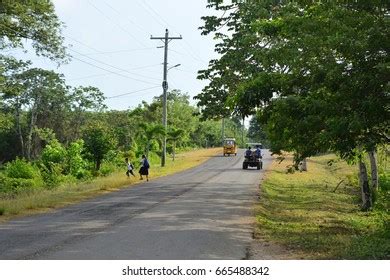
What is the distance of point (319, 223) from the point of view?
15.5 metres

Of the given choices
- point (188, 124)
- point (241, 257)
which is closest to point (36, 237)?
point (241, 257)

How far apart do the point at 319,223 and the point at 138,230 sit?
19.7 ft

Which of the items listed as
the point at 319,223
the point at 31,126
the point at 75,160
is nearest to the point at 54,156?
the point at 75,160

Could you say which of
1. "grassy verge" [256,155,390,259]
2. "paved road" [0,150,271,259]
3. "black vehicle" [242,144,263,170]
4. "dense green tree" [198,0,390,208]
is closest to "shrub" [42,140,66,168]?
"black vehicle" [242,144,263,170]

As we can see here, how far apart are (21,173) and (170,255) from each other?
2994 cm

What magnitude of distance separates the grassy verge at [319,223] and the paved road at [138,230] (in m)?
0.84

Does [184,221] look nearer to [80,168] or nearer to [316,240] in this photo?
[316,240]

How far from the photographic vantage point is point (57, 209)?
1719 centimetres

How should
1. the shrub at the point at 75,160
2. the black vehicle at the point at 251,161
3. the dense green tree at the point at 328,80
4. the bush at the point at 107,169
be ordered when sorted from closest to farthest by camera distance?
the dense green tree at the point at 328,80
the bush at the point at 107,169
the shrub at the point at 75,160
the black vehicle at the point at 251,161

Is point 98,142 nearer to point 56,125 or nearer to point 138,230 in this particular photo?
point 138,230

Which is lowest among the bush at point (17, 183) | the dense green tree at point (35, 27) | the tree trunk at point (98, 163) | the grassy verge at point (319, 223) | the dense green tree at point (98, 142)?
the bush at point (17, 183)

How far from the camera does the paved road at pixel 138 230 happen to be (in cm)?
967

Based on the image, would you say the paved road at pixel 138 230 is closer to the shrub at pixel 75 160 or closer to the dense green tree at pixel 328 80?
the dense green tree at pixel 328 80

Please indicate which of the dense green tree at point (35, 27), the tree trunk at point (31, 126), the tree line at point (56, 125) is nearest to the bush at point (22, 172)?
the tree line at point (56, 125)
